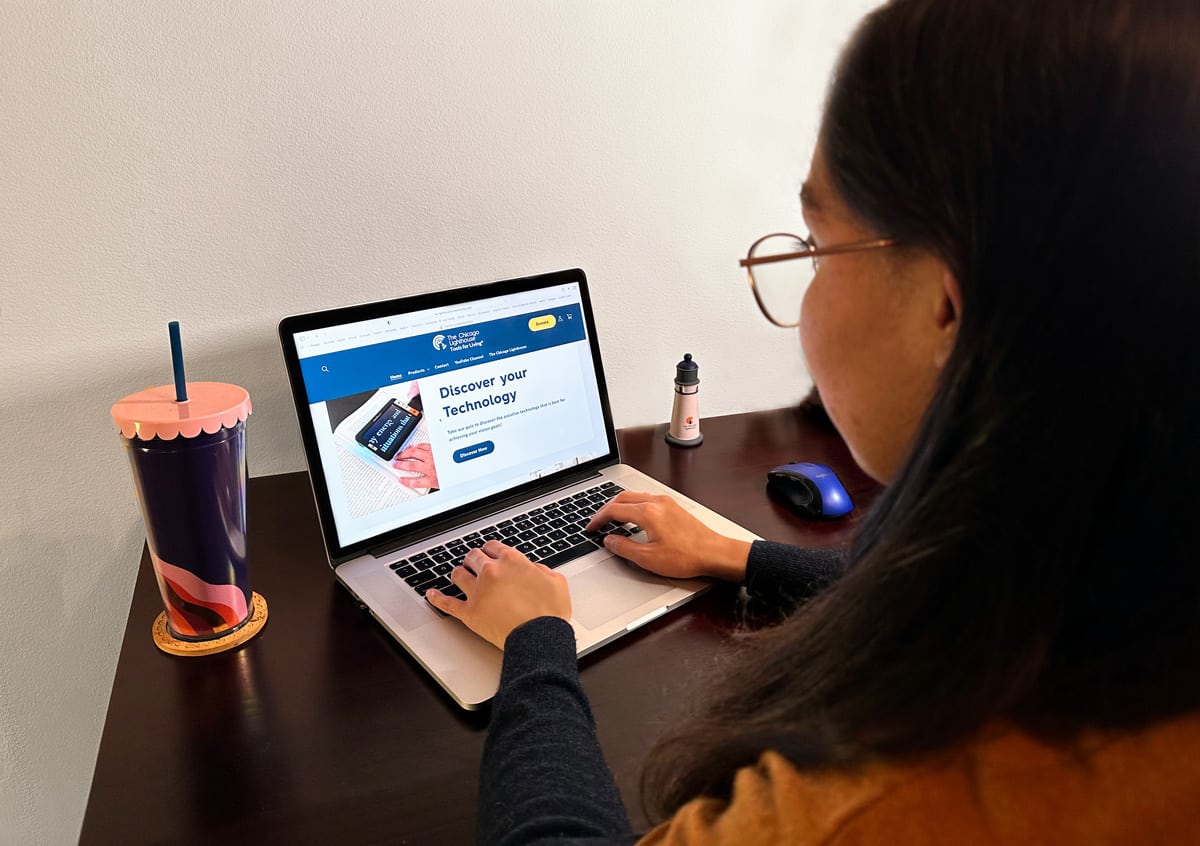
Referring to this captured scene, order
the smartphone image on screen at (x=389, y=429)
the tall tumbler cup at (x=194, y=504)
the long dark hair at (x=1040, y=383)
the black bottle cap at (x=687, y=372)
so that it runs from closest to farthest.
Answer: the long dark hair at (x=1040, y=383) → the tall tumbler cup at (x=194, y=504) → the smartphone image on screen at (x=389, y=429) → the black bottle cap at (x=687, y=372)

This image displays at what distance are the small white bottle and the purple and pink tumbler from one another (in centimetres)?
66

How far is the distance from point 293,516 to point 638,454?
0.50m

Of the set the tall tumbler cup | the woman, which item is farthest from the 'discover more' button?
the woman

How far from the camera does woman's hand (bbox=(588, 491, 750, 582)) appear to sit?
92 centimetres

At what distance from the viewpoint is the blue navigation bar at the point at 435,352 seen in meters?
0.94

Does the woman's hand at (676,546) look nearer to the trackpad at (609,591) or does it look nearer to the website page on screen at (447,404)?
the trackpad at (609,591)

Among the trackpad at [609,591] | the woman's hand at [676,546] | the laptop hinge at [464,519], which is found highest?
the laptop hinge at [464,519]

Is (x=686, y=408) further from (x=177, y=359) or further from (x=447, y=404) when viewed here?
(x=177, y=359)

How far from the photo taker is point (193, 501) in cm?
76

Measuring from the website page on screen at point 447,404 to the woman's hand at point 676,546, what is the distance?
0.63 ft

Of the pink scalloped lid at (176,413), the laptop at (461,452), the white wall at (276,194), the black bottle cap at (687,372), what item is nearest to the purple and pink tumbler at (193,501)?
the pink scalloped lid at (176,413)

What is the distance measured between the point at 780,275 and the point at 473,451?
52cm

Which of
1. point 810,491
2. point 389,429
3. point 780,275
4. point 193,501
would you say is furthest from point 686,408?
point 193,501

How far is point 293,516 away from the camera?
1.06m
